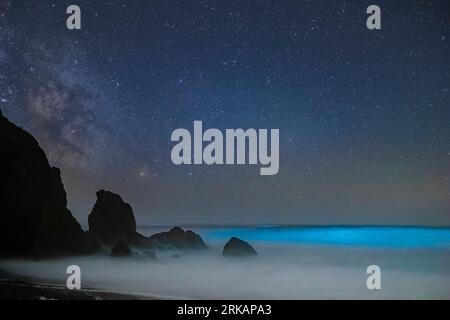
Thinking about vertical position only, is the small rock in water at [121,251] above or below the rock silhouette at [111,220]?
below

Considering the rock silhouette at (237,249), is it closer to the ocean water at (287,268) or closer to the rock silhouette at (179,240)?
the ocean water at (287,268)

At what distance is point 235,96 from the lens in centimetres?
402

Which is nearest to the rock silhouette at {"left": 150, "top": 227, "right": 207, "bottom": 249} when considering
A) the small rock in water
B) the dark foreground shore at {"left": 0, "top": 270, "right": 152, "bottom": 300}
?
the small rock in water

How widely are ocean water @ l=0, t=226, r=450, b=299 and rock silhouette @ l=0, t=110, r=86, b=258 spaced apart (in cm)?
9

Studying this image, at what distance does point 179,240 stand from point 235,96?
0.86m

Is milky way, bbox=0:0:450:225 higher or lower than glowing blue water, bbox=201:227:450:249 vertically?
higher

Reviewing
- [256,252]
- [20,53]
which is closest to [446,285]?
[256,252]

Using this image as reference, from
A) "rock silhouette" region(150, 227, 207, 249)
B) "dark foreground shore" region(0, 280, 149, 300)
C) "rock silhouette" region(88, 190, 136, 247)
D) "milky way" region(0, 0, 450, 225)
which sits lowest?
"dark foreground shore" region(0, 280, 149, 300)

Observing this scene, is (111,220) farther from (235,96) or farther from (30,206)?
(235,96)

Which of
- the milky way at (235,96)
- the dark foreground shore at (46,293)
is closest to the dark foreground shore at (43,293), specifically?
the dark foreground shore at (46,293)

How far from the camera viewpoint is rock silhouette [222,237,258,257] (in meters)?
3.95

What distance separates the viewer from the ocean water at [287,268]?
392 cm

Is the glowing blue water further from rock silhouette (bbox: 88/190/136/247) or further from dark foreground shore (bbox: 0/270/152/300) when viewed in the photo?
dark foreground shore (bbox: 0/270/152/300)

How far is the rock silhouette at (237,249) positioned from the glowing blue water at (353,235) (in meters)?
0.03
